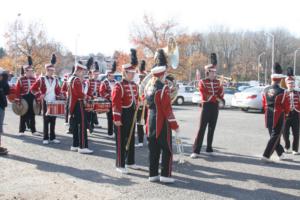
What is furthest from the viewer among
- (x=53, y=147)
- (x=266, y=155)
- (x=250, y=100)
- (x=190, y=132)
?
(x=250, y=100)

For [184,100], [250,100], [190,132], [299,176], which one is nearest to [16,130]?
[190,132]

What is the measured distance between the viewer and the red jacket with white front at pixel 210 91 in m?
9.68

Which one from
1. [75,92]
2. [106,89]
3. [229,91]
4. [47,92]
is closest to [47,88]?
[47,92]

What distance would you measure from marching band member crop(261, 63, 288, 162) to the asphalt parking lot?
1.07 ft

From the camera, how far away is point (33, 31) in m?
48.7

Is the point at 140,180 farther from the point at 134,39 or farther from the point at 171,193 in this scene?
the point at 134,39

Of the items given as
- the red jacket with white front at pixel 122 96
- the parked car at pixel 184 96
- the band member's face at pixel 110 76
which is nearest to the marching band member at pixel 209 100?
the red jacket with white front at pixel 122 96

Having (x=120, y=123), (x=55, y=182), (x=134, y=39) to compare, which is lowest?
(x=55, y=182)

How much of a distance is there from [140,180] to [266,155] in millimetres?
3058

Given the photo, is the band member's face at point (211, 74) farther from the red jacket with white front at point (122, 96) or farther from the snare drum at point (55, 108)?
the snare drum at point (55, 108)

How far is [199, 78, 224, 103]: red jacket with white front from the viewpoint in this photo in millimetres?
9680

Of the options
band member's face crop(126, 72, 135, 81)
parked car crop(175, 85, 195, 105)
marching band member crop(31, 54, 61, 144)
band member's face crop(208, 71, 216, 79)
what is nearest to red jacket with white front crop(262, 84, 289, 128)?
band member's face crop(208, 71, 216, 79)

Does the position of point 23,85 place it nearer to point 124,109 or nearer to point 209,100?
point 124,109

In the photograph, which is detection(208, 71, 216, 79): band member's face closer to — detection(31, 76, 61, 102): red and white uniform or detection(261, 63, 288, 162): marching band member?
detection(261, 63, 288, 162): marching band member
